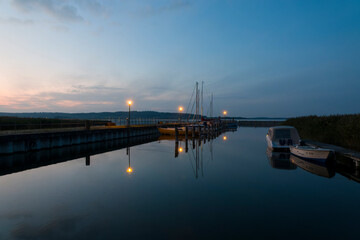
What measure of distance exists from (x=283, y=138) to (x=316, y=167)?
22.6ft

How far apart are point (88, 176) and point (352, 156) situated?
1943 centimetres

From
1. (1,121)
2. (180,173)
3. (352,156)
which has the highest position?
(1,121)

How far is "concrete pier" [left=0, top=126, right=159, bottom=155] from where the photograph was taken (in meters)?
21.8

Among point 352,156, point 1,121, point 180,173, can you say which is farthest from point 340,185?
point 1,121

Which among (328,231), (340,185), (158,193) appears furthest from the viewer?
(340,185)

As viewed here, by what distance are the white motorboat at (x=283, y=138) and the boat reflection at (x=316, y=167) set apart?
10.1ft

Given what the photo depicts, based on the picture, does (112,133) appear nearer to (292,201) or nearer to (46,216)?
(46,216)

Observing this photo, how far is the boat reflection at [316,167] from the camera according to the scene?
54.4ft

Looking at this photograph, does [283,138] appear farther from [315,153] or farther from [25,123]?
[25,123]

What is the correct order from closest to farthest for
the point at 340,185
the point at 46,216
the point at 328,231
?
the point at 328,231, the point at 46,216, the point at 340,185

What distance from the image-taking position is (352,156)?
1647 cm

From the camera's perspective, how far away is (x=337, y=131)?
25.6m

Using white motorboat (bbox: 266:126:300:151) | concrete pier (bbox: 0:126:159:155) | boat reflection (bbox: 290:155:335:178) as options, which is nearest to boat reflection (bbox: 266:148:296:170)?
boat reflection (bbox: 290:155:335:178)

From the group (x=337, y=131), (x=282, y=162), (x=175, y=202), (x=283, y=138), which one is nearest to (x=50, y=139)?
(x=175, y=202)
